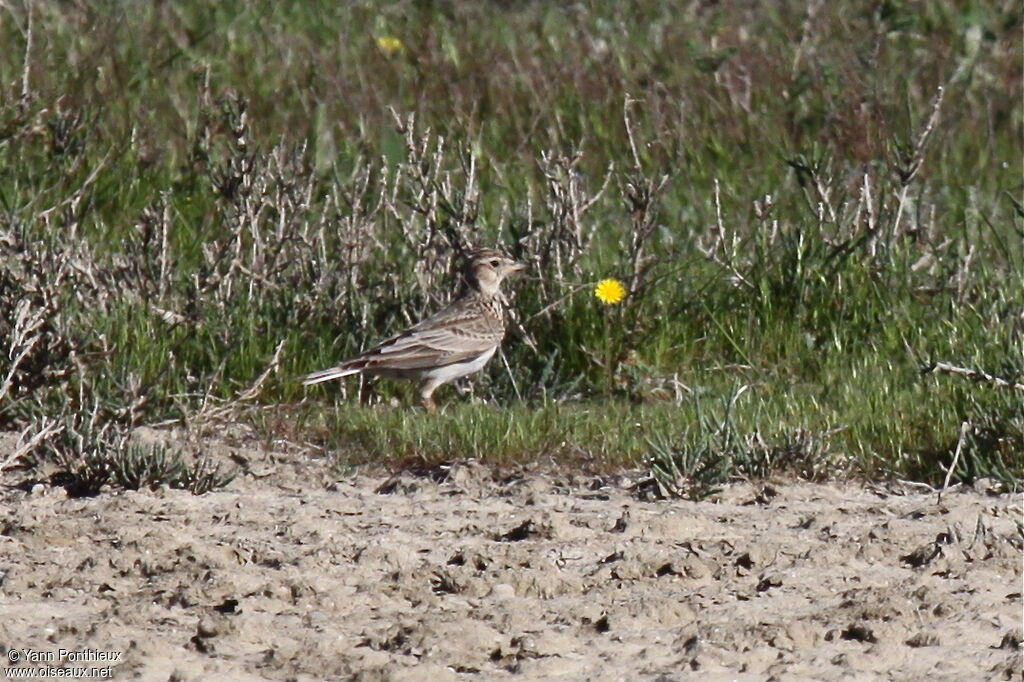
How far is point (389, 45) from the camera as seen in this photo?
461 inches

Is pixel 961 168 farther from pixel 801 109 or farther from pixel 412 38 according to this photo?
pixel 412 38

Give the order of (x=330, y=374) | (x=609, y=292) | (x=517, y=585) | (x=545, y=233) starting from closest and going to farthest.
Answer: (x=517, y=585)
(x=330, y=374)
(x=609, y=292)
(x=545, y=233)

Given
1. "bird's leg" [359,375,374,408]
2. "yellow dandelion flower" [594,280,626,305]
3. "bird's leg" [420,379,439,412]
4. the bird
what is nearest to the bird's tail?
the bird

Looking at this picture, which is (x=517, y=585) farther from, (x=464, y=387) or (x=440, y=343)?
(x=464, y=387)

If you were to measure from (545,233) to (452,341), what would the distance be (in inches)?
37.9

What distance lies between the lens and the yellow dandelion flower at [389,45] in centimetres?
1161

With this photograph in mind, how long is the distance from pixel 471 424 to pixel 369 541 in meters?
1.47

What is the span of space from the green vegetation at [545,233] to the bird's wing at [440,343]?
0.20 m

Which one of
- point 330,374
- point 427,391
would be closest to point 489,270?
point 427,391

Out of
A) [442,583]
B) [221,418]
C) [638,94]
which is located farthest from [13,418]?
[638,94]

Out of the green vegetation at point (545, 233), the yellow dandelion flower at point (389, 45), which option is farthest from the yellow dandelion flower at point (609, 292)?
the yellow dandelion flower at point (389, 45)

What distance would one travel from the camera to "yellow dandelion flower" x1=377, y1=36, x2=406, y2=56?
38.1 feet

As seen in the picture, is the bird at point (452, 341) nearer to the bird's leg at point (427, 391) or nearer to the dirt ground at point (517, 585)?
the bird's leg at point (427, 391)

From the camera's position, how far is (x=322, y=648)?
13.0ft
